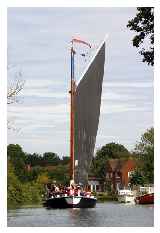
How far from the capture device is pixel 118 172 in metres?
20.5

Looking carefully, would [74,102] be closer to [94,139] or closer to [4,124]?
[94,139]

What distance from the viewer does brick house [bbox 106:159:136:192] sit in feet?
66.5

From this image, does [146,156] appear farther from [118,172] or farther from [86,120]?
[86,120]

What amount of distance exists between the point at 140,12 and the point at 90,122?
6.42 metres

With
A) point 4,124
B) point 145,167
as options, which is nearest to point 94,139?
point 145,167

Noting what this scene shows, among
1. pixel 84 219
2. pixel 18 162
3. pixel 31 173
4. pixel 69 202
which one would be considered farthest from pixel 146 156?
pixel 84 219

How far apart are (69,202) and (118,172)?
6972 millimetres

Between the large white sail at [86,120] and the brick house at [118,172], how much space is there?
671 cm

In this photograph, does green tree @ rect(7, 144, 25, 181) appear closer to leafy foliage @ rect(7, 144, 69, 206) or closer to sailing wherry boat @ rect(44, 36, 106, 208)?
leafy foliage @ rect(7, 144, 69, 206)

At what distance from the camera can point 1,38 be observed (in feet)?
18.0

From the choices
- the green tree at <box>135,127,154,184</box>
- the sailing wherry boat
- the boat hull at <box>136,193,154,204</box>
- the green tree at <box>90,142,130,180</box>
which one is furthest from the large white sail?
the green tree at <box>90,142,130,180</box>

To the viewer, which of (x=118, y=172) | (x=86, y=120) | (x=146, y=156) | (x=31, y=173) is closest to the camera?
(x=86, y=120)

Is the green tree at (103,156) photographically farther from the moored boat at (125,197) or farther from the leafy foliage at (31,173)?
the leafy foliage at (31,173)

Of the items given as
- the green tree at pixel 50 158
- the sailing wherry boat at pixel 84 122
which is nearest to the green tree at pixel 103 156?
the green tree at pixel 50 158
